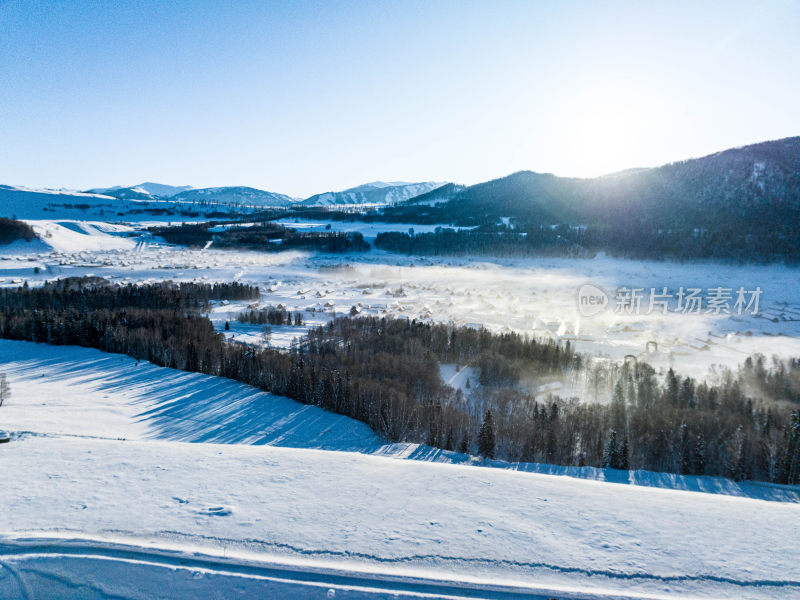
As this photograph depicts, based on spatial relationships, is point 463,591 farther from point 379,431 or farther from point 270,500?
point 379,431

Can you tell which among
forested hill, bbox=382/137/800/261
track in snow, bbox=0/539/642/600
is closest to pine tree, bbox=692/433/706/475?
track in snow, bbox=0/539/642/600

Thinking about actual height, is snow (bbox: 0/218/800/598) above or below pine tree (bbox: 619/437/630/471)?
above

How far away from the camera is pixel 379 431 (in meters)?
17.7

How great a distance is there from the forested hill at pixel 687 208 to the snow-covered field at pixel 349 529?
8395cm

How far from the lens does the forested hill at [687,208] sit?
257 ft

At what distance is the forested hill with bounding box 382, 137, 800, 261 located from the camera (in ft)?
257

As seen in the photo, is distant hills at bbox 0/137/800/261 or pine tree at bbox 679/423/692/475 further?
distant hills at bbox 0/137/800/261

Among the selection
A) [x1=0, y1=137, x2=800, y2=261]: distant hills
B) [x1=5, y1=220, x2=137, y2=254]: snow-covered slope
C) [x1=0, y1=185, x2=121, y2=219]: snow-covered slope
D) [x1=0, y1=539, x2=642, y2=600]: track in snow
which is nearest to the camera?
[x1=0, y1=539, x2=642, y2=600]: track in snow

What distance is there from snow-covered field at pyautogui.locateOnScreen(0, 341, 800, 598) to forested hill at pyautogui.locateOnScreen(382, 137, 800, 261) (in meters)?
84.0

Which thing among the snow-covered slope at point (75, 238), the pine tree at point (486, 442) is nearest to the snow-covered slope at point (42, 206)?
the snow-covered slope at point (75, 238)

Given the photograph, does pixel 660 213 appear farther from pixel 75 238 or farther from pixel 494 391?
pixel 75 238

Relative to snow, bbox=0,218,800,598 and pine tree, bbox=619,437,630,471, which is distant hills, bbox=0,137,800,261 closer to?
pine tree, bbox=619,437,630,471

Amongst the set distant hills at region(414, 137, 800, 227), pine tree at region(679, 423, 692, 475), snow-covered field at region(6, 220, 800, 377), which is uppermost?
distant hills at region(414, 137, 800, 227)

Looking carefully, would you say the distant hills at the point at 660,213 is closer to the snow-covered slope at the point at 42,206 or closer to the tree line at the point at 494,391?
the tree line at the point at 494,391
